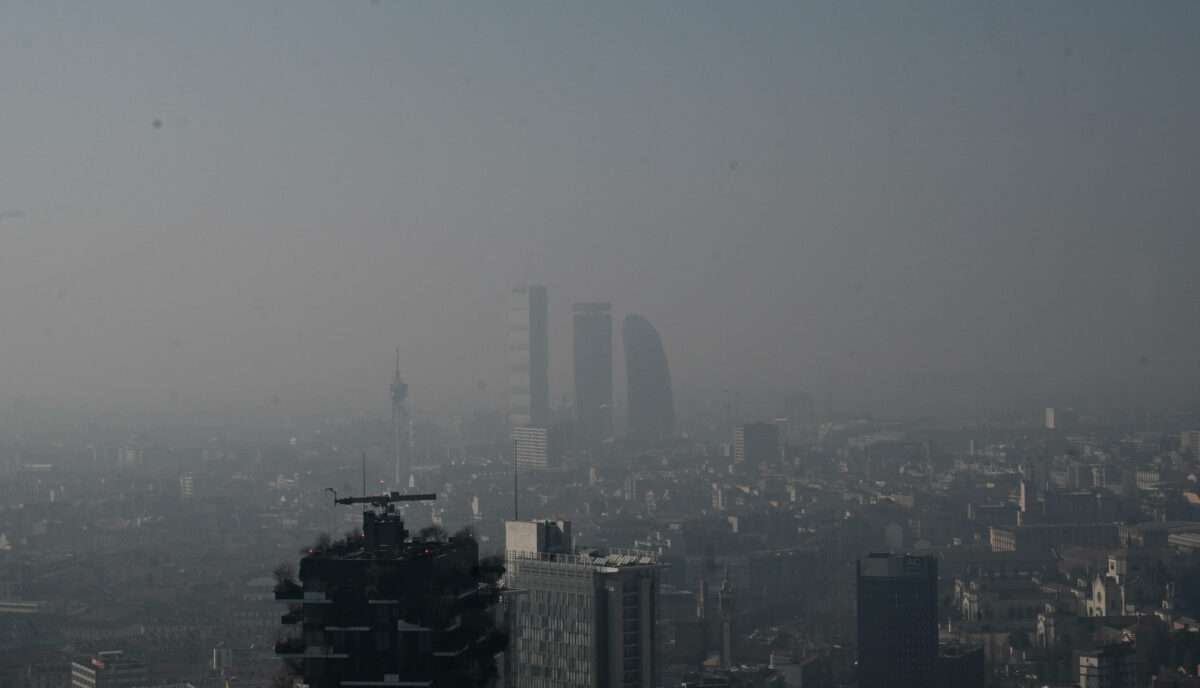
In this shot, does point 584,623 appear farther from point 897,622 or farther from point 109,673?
point 897,622

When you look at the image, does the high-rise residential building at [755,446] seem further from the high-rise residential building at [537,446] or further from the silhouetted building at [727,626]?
the silhouetted building at [727,626]

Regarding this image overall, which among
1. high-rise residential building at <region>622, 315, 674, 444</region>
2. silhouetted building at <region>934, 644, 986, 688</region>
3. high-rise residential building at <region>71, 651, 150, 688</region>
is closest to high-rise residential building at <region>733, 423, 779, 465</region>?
high-rise residential building at <region>622, 315, 674, 444</region>

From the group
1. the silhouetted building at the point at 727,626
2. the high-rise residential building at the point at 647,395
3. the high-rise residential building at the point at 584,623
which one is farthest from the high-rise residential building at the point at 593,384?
the high-rise residential building at the point at 584,623

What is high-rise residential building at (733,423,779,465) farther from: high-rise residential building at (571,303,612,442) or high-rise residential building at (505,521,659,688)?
high-rise residential building at (505,521,659,688)

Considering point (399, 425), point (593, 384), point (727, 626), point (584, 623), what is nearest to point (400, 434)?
point (399, 425)

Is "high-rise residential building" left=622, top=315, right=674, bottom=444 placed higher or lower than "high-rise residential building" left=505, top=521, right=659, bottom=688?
higher

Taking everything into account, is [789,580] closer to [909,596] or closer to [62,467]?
[909,596]
